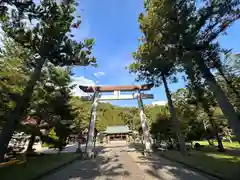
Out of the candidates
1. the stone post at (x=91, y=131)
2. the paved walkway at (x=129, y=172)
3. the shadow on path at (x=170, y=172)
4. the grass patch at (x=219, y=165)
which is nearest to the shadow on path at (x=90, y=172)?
the paved walkway at (x=129, y=172)

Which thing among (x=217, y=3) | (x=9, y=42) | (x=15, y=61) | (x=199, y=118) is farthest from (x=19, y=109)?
(x=199, y=118)

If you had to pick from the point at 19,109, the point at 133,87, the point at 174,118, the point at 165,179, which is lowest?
the point at 165,179

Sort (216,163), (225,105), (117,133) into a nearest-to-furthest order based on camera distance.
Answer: (225,105) < (216,163) < (117,133)

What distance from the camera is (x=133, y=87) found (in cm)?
1706

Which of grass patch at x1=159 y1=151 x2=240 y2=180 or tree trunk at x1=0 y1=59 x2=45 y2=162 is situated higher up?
tree trunk at x1=0 y1=59 x2=45 y2=162

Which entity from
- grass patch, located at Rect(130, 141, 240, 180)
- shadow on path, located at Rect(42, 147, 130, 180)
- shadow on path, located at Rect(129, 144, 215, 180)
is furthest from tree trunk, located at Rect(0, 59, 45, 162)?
grass patch, located at Rect(130, 141, 240, 180)

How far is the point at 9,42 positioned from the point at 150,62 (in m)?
9.82

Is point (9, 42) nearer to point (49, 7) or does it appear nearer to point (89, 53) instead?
point (89, 53)

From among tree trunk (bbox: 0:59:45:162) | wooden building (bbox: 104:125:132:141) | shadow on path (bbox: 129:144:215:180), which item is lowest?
shadow on path (bbox: 129:144:215:180)

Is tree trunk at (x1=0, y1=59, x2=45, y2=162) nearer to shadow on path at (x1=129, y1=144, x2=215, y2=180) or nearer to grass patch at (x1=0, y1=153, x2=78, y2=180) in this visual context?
grass patch at (x1=0, y1=153, x2=78, y2=180)

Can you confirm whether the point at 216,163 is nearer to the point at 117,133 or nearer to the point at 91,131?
the point at 91,131

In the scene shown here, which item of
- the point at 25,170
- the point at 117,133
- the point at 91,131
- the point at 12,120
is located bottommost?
the point at 25,170

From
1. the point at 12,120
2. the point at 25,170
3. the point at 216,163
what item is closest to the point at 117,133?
the point at 216,163

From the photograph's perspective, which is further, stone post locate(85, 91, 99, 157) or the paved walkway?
stone post locate(85, 91, 99, 157)
